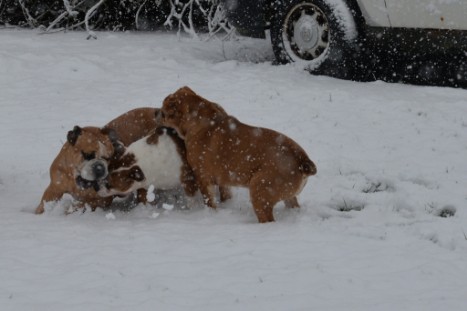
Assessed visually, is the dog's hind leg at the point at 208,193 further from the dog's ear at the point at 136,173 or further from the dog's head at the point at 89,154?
the dog's head at the point at 89,154

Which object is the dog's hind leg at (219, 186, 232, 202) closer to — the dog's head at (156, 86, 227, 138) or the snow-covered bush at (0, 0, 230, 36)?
the dog's head at (156, 86, 227, 138)

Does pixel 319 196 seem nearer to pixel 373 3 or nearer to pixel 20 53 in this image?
pixel 373 3

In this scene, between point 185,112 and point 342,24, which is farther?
point 342,24

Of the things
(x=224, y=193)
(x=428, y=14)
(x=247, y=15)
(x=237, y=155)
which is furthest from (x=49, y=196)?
(x=428, y=14)

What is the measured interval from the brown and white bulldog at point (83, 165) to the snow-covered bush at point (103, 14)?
274 inches

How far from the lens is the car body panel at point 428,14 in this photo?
7.82 m

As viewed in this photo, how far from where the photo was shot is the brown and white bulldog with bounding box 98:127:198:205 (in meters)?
5.54

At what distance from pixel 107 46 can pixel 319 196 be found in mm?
6177

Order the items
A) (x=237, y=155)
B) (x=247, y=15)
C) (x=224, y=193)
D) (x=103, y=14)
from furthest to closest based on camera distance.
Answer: (x=103, y=14) < (x=247, y=15) < (x=224, y=193) < (x=237, y=155)

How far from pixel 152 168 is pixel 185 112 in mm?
509

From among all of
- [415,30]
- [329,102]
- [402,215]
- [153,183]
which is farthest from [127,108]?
[402,215]

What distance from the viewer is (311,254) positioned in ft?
14.8

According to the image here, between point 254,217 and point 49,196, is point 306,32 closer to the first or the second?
point 254,217

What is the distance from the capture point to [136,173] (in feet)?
18.2
